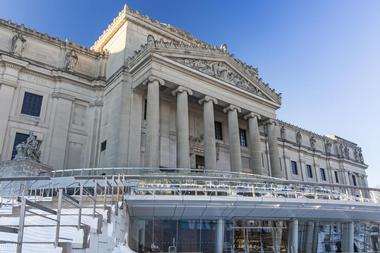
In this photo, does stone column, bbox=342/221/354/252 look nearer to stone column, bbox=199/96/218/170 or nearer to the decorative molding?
stone column, bbox=199/96/218/170

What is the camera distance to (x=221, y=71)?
34344 millimetres

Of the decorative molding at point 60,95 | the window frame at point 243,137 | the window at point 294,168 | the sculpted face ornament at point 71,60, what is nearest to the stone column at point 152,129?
the decorative molding at point 60,95

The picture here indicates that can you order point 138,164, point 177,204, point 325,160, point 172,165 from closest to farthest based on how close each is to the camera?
point 177,204 < point 138,164 < point 172,165 < point 325,160

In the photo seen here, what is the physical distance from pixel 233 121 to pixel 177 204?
16.4 m

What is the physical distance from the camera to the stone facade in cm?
2866

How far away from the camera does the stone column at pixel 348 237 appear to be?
79.9 feet

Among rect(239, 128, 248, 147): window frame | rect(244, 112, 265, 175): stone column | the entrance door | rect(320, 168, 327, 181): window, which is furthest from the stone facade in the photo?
rect(320, 168, 327, 181): window

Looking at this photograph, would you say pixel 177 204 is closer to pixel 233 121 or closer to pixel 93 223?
pixel 93 223

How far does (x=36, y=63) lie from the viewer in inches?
1238

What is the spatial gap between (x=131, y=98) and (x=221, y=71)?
9785 millimetres

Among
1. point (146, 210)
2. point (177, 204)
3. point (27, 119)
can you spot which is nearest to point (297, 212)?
point (177, 204)

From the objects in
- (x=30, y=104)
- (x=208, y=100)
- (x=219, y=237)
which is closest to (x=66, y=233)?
(x=219, y=237)

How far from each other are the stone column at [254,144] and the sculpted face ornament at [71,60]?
18.4 meters

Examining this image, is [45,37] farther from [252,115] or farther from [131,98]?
[252,115]
